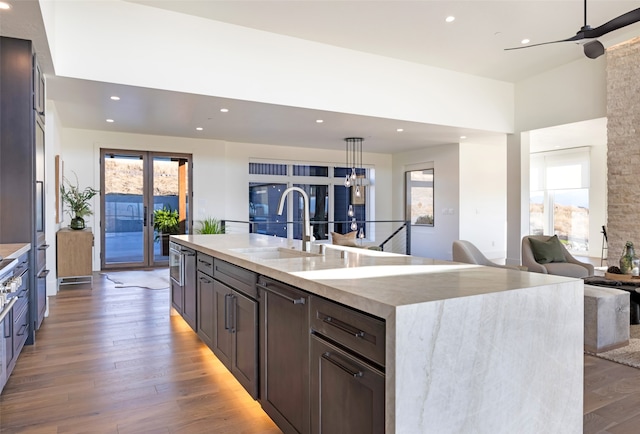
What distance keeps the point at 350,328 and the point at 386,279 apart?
0.33 meters

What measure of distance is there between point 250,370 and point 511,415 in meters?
1.34

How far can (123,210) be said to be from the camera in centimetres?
821

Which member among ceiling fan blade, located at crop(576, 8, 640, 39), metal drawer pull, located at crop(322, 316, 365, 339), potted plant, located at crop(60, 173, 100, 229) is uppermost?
ceiling fan blade, located at crop(576, 8, 640, 39)

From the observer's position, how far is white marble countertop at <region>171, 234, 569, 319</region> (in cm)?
138

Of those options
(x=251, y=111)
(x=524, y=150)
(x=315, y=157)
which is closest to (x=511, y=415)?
(x=251, y=111)

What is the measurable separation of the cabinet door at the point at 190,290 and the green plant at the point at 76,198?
3.61 metres

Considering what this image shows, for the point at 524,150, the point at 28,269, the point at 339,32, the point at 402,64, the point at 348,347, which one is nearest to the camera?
the point at 348,347

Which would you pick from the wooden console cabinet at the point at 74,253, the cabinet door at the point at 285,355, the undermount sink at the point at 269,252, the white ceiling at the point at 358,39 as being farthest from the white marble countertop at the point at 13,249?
the wooden console cabinet at the point at 74,253

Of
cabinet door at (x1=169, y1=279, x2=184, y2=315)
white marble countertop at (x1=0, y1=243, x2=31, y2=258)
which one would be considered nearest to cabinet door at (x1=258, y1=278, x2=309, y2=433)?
white marble countertop at (x1=0, y1=243, x2=31, y2=258)

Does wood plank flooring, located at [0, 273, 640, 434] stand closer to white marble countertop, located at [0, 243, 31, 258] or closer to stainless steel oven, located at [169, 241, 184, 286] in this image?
stainless steel oven, located at [169, 241, 184, 286]

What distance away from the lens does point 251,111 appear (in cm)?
609

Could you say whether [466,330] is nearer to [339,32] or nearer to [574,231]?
[339,32]

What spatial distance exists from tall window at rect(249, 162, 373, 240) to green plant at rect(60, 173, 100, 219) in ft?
11.4

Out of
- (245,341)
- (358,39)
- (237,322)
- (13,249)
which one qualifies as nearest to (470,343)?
(245,341)
